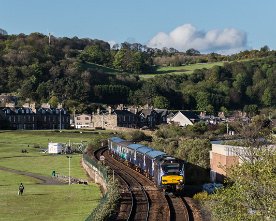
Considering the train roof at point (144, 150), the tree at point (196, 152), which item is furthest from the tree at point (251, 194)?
the tree at point (196, 152)

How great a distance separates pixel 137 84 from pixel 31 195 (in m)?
144

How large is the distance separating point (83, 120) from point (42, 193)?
93.8 metres

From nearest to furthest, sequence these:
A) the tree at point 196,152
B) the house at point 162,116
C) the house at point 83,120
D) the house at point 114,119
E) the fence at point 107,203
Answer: the fence at point 107,203 → the tree at point 196,152 → the house at point 114,119 → the house at point 83,120 → the house at point 162,116

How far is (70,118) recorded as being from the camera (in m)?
139

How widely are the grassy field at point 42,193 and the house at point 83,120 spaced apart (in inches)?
2147

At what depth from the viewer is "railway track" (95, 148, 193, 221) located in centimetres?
2962

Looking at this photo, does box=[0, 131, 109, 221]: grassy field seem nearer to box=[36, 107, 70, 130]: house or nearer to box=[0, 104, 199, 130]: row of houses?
box=[0, 104, 199, 130]: row of houses

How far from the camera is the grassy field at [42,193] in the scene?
112 ft

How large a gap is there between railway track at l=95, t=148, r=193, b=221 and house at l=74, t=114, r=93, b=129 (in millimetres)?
90732

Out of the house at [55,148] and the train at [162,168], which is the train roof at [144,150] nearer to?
the train at [162,168]

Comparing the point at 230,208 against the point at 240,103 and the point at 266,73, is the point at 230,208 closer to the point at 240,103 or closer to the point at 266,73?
the point at 240,103

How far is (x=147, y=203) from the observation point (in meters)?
33.0

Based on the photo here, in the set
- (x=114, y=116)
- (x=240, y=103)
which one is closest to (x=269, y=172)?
(x=114, y=116)

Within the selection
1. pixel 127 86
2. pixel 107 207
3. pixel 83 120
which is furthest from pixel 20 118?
pixel 107 207
